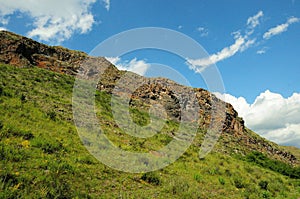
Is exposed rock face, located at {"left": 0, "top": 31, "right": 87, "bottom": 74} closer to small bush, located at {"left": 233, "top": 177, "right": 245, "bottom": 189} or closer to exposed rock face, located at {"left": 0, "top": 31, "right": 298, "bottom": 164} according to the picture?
exposed rock face, located at {"left": 0, "top": 31, "right": 298, "bottom": 164}

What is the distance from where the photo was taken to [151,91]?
148 ft

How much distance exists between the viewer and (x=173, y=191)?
33.9ft

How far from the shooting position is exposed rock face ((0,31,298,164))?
3638cm

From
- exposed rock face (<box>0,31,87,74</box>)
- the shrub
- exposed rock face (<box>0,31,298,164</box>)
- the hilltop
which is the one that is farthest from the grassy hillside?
exposed rock face (<box>0,31,298,164</box>)

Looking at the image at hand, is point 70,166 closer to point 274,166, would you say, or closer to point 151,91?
point 274,166

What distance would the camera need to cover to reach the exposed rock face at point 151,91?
3638 cm

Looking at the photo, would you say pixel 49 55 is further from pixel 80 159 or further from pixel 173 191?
pixel 173 191

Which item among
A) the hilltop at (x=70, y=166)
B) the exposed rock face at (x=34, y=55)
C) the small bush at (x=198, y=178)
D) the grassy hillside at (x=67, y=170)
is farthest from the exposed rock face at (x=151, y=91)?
the small bush at (x=198, y=178)

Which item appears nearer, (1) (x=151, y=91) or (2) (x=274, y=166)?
(2) (x=274, y=166)

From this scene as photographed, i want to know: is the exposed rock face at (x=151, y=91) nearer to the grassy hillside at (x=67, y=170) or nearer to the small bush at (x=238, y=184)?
the grassy hillside at (x=67, y=170)

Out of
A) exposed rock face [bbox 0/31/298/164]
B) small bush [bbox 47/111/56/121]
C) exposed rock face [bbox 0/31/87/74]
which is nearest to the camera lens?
small bush [bbox 47/111/56/121]

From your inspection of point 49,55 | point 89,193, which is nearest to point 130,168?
point 89,193

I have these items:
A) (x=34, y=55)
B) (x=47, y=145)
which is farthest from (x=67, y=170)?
(x=34, y=55)

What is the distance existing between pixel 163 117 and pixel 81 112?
17.8m
